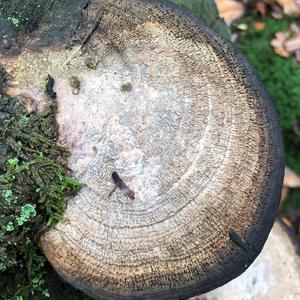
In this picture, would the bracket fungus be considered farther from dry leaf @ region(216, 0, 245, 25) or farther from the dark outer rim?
dry leaf @ region(216, 0, 245, 25)

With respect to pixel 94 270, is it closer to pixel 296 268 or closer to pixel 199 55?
pixel 199 55

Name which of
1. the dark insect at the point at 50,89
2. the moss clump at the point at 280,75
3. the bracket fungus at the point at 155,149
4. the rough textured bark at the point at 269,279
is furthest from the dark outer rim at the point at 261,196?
the moss clump at the point at 280,75

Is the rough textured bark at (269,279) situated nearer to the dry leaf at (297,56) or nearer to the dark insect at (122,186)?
the dark insect at (122,186)

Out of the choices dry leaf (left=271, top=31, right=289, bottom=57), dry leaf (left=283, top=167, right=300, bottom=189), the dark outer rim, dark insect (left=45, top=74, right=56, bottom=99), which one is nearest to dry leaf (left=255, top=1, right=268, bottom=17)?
dry leaf (left=271, top=31, right=289, bottom=57)

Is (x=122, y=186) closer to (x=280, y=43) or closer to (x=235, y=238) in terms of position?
(x=235, y=238)

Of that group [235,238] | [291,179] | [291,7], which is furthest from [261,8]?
[235,238]

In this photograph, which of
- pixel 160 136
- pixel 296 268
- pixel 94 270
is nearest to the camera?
pixel 94 270

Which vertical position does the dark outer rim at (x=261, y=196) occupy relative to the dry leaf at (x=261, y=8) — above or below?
above

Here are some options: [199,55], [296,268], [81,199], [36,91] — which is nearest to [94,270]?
[81,199]
